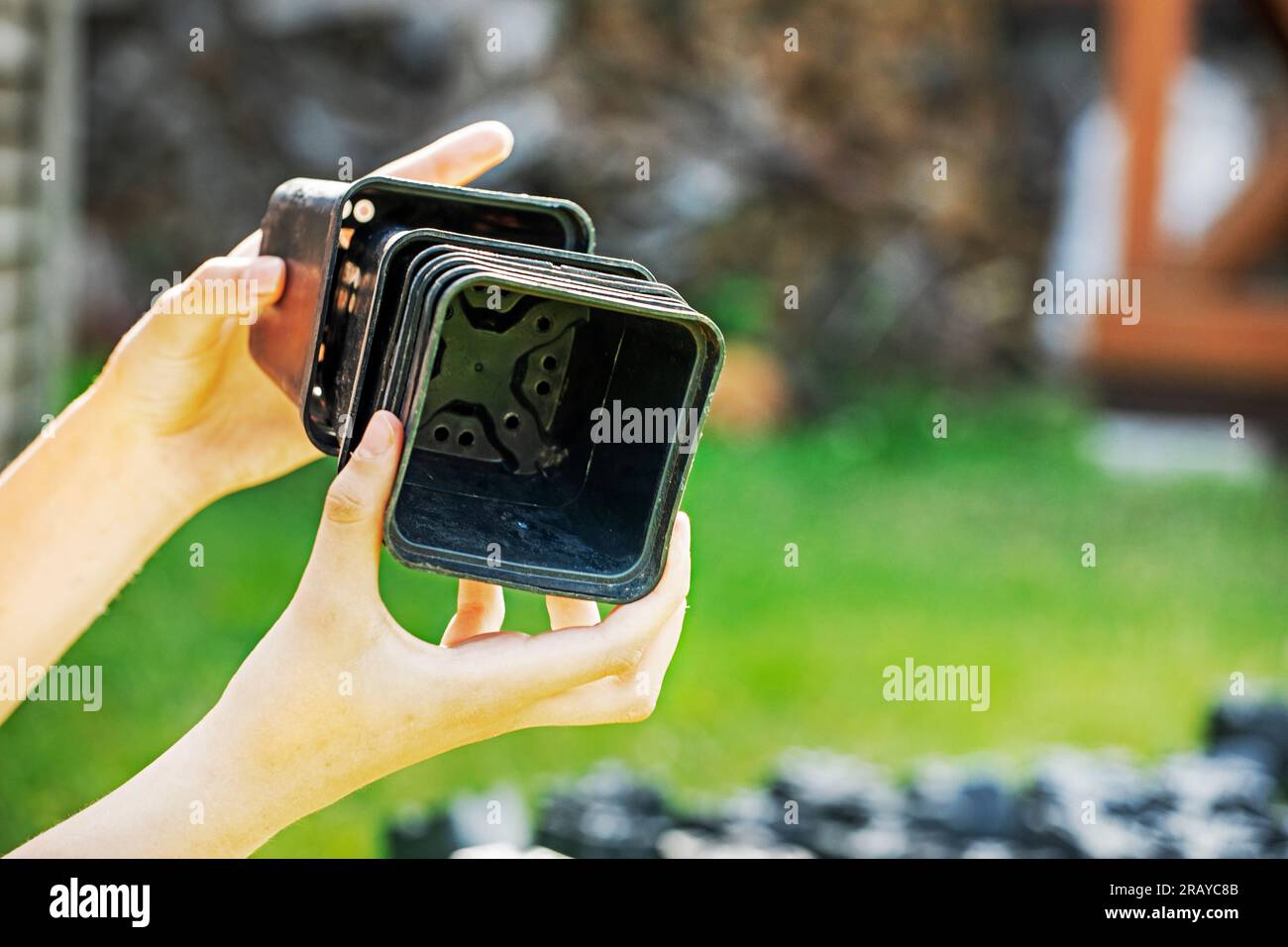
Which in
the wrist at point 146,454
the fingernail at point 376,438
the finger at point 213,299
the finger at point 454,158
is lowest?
the wrist at point 146,454

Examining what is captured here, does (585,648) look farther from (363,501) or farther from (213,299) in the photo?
(213,299)

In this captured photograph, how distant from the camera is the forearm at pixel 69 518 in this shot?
1820 millimetres

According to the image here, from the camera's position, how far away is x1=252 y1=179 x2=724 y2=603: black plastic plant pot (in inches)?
51.8

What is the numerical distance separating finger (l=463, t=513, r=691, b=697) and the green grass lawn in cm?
164

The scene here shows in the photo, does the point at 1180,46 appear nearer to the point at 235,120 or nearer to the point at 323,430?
the point at 235,120

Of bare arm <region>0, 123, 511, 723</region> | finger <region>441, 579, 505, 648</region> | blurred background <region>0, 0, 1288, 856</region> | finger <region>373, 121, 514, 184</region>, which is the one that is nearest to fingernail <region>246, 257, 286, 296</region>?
bare arm <region>0, 123, 511, 723</region>

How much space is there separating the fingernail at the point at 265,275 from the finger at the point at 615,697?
0.58 metres

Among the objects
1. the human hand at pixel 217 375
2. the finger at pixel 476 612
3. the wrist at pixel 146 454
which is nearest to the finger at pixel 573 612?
the finger at pixel 476 612

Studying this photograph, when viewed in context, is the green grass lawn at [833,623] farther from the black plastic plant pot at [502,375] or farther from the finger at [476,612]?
the black plastic plant pot at [502,375]

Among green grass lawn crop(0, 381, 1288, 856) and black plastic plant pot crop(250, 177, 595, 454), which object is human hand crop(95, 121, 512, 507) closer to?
black plastic plant pot crop(250, 177, 595, 454)

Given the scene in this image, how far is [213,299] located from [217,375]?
0.18 m

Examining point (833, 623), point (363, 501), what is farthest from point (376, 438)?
point (833, 623)
